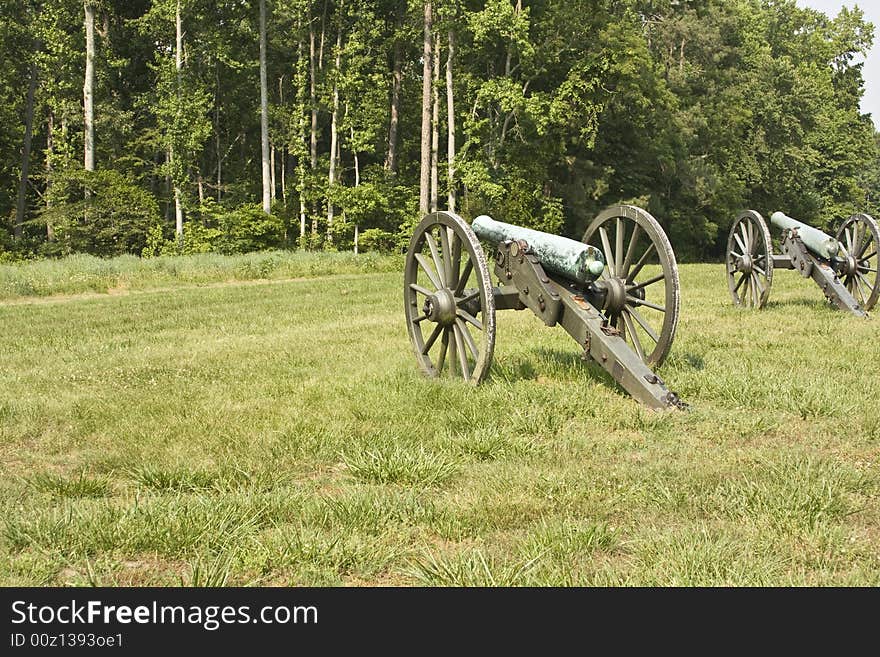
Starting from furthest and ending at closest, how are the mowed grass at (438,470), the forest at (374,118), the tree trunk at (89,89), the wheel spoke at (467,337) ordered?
the forest at (374,118) < the tree trunk at (89,89) < the wheel spoke at (467,337) < the mowed grass at (438,470)

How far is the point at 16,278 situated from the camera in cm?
1631

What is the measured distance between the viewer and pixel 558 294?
583cm

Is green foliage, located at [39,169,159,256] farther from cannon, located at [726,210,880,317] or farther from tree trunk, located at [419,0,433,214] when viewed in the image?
cannon, located at [726,210,880,317]

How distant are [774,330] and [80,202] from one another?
2135cm

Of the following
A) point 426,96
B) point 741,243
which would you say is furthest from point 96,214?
point 741,243

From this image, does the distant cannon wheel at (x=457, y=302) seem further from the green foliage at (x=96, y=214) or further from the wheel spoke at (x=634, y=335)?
the green foliage at (x=96, y=214)

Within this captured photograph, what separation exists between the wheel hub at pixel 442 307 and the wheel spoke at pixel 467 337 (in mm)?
62

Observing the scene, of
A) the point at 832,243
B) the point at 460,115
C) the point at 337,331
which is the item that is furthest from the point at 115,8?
the point at 832,243

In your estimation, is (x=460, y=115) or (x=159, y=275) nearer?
(x=159, y=275)

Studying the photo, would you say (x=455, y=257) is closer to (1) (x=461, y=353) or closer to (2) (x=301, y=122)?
(1) (x=461, y=353)

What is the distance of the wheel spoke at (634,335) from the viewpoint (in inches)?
236

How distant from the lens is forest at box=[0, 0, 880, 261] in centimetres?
2559

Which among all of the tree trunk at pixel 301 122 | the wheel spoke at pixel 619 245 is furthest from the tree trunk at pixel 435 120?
the wheel spoke at pixel 619 245

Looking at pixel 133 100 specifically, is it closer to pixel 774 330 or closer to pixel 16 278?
pixel 16 278
